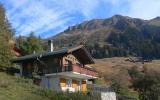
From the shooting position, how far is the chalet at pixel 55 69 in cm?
5022

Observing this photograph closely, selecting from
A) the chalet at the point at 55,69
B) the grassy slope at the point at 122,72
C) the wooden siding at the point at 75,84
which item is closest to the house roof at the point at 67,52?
the chalet at the point at 55,69

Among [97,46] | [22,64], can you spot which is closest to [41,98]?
[22,64]

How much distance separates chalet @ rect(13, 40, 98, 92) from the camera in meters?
50.2

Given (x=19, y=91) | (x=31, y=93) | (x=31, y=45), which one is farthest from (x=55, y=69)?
(x=31, y=45)

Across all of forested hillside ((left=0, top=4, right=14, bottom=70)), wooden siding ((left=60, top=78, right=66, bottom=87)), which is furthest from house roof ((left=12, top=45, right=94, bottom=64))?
wooden siding ((left=60, top=78, right=66, bottom=87))

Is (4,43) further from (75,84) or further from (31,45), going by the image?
(31,45)

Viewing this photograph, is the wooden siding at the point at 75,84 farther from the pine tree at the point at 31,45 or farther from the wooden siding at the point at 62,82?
the pine tree at the point at 31,45

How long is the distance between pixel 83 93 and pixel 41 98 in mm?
4960

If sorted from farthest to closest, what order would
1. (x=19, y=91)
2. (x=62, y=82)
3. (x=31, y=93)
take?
1. (x=62, y=82)
2. (x=31, y=93)
3. (x=19, y=91)

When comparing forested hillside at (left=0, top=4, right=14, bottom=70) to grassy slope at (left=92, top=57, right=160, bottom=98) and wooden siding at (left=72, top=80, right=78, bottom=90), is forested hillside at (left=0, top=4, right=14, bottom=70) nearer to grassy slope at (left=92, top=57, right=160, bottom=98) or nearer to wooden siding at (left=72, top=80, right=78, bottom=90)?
wooden siding at (left=72, top=80, right=78, bottom=90)

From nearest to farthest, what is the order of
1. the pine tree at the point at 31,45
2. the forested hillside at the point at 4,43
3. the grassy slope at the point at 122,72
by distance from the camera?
the forested hillside at the point at 4,43, the pine tree at the point at 31,45, the grassy slope at the point at 122,72

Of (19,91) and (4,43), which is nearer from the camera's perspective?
(19,91)

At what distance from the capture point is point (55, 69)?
5044 centimetres

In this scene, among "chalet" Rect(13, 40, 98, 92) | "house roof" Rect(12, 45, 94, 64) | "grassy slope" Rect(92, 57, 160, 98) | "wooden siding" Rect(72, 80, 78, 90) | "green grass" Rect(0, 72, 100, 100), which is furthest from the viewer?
"grassy slope" Rect(92, 57, 160, 98)
